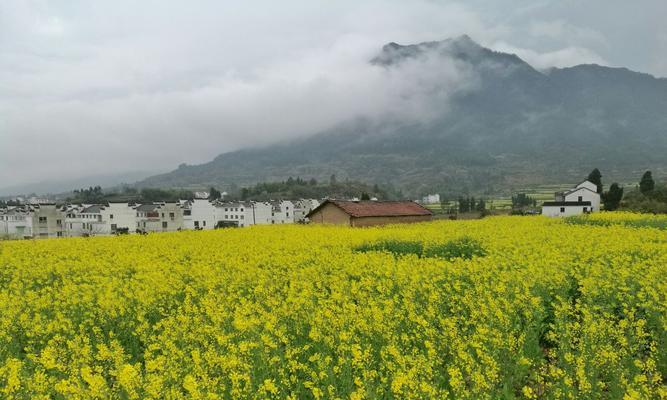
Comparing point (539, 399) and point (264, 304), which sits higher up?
point (264, 304)

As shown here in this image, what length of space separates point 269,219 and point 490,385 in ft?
345

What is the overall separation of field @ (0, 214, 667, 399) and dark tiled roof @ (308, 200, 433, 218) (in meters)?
26.4

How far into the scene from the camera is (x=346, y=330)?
311 inches

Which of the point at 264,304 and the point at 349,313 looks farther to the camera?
the point at 264,304

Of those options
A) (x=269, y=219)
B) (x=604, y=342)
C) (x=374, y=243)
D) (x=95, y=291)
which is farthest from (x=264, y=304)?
(x=269, y=219)

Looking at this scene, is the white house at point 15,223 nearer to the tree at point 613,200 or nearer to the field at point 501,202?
the field at point 501,202

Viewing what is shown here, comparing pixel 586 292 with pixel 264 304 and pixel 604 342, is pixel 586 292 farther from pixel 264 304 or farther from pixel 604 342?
pixel 264 304

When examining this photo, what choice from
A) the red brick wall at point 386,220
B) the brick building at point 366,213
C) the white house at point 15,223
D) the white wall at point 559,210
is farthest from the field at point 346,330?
the white house at point 15,223

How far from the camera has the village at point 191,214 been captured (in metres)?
47.5

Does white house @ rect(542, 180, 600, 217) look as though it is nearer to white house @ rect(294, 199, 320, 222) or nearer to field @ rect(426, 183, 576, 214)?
field @ rect(426, 183, 576, 214)

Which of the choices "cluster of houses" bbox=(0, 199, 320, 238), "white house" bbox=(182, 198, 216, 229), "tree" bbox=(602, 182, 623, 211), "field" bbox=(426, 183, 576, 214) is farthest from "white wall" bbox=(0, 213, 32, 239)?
"tree" bbox=(602, 182, 623, 211)

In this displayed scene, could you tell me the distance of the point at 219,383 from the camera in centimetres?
614

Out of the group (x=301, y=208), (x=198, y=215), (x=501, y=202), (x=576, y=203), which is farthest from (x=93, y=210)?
(x=501, y=202)

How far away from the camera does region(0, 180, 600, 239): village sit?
4747 centimetres
